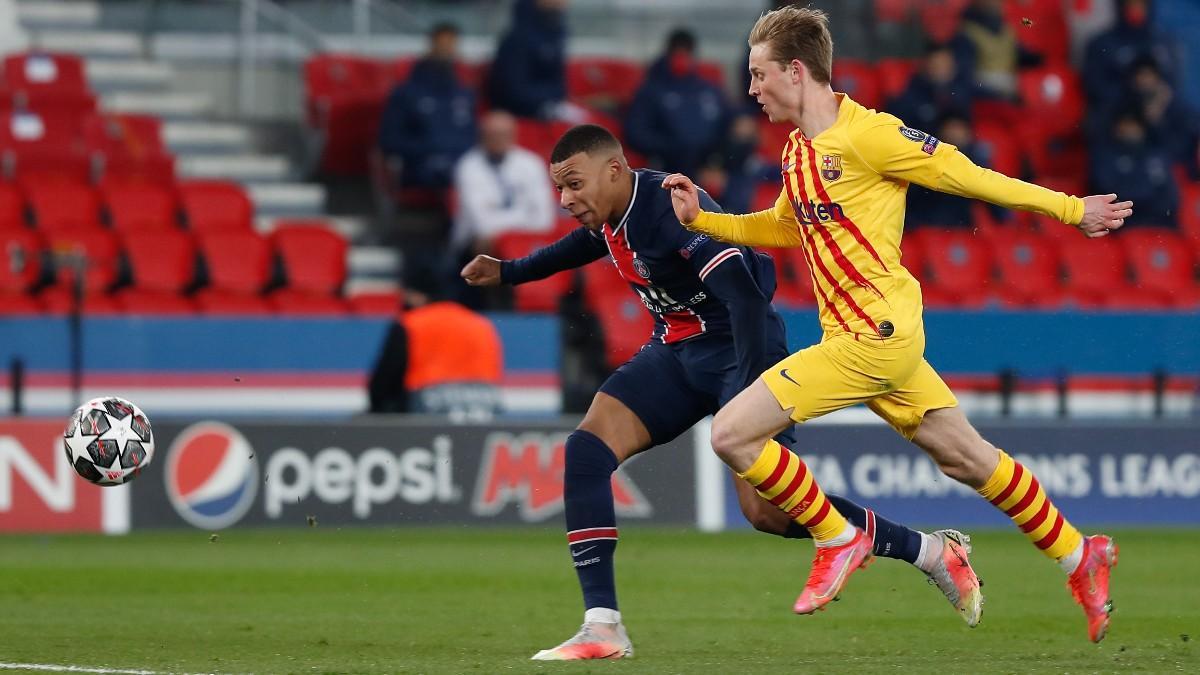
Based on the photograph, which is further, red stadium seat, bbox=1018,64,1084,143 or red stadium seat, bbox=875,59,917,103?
red stadium seat, bbox=1018,64,1084,143

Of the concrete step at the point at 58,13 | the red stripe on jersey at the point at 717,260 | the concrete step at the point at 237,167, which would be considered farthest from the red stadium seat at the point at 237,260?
the red stripe on jersey at the point at 717,260

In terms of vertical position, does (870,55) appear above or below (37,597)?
above

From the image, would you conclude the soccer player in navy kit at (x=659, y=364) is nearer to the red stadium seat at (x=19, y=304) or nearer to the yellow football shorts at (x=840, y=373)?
the yellow football shorts at (x=840, y=373)

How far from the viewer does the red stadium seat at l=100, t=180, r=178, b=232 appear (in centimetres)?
1521

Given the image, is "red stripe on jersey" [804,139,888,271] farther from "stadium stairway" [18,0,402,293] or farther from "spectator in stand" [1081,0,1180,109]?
"spectator in stand" [1081,0,1180,109]

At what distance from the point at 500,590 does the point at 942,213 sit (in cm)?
731

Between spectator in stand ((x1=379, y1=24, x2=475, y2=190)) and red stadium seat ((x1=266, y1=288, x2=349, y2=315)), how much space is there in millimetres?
1868

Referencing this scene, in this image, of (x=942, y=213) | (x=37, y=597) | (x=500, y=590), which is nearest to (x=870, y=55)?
(x=942, y=213)

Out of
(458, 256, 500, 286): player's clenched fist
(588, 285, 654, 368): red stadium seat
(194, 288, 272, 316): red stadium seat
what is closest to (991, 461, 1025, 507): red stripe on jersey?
(458, 256, 500, 286): player's clenched fist

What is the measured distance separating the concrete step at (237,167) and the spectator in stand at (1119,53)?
24.4 ft

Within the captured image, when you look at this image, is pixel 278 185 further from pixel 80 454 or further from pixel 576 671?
pixel 576 671

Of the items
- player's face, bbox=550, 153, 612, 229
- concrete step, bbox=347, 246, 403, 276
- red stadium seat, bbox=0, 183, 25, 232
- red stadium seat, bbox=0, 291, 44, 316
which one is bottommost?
player's face, bbox=550, 153, 612, 229

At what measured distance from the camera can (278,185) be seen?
57.6ft

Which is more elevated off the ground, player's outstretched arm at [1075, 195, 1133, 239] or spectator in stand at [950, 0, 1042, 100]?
spectator in stand at [950, 0, 1042, 100]
